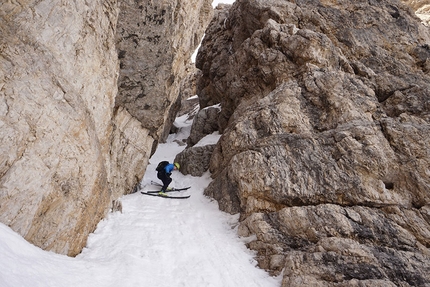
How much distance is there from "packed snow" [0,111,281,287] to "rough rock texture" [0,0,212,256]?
776 millimetres

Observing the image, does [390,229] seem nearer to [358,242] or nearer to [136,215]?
[358,242]

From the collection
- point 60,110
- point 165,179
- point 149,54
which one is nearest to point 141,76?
point 149,54

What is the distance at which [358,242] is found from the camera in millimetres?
9078

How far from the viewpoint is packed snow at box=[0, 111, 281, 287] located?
5035 millimetres

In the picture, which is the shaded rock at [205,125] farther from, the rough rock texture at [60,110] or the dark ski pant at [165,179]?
the rough rock texture at [60,110]

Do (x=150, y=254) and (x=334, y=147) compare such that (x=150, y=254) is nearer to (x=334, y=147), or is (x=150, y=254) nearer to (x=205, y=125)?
(x=334, y=147)

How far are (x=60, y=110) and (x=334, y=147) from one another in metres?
11.7

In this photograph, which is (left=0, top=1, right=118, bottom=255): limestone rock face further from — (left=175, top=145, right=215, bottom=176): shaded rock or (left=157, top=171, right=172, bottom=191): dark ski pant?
(left=175, top=145, right=215, bottom=176): shaded rock

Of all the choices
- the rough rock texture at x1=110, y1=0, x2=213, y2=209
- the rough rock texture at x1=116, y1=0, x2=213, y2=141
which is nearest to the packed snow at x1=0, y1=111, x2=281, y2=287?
the rough rock texture at x1=110, y1=0, x2=213, y2=209

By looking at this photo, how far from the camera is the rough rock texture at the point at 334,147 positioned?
8.74 metres

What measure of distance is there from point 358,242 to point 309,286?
283 centimetres

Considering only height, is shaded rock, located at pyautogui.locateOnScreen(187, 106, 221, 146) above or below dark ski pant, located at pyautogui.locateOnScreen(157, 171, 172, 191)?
above

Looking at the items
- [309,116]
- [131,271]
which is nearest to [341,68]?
[309,116]

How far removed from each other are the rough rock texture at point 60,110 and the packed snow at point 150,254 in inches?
30.5
